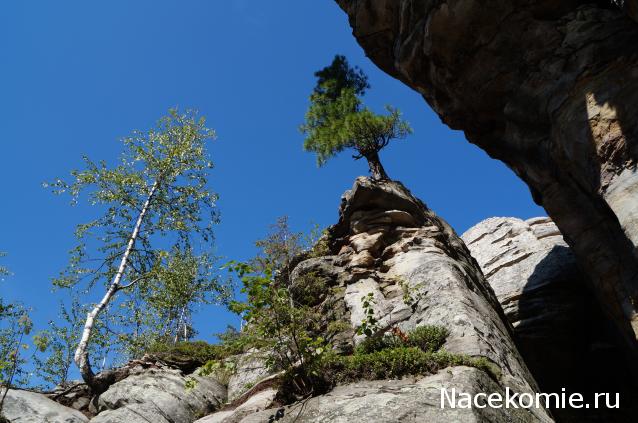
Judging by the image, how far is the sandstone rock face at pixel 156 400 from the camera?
9.87 meters

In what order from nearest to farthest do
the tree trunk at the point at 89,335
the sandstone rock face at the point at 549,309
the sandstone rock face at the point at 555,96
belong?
the sandstone rock face at the point at 555,96, the tree trunk at the point at 89,335, the sandstone rock face at the point at 549,309

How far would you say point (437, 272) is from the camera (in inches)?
455

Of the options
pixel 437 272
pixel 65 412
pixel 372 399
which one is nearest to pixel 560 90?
pixel 437 272

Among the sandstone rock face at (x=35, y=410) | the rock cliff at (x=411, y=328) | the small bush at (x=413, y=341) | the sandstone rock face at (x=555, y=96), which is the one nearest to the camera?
the rock cliff at (x=411, y=328)

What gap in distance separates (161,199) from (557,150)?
1499 centimetres

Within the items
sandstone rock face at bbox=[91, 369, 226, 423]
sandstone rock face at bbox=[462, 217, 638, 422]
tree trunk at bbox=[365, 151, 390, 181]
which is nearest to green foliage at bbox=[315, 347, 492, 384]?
sandstone rock face at bbox=[91, 369, 226, 423]

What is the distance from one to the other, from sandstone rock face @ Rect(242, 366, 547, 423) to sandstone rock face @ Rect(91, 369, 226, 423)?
405cm

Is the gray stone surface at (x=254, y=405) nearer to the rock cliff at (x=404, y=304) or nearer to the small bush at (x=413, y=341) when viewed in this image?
the rock cliff at (x=404, y=304)

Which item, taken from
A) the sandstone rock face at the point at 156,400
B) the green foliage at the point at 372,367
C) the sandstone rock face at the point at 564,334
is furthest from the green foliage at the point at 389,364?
the sandstone rock face at the point at 564,334

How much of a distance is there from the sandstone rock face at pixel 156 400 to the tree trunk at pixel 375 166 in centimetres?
1128

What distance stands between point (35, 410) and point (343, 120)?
684 inches

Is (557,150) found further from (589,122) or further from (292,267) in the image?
(292,267)

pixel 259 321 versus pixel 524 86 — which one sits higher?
pixel 524 86

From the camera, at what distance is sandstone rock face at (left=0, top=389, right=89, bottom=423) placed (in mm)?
9461
